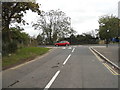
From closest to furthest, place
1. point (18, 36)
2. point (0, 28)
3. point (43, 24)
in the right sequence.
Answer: point (0, 28), point (18, 36), point (43, 24)

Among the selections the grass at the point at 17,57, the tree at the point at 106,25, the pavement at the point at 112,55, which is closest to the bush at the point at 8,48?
the grass at the point at 17,57

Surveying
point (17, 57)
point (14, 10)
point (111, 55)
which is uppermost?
point (14, 10)

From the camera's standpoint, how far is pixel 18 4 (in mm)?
20219

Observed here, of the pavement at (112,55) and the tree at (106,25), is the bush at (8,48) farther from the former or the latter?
the tree at (106,25)

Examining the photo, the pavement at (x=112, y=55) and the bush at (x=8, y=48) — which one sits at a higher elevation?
the bush at (x=8, y=48)

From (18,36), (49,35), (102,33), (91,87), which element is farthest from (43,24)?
(91,87)

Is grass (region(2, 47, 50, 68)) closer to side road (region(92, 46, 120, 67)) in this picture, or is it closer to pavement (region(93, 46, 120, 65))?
side road (region(92, 46, 120, 67))

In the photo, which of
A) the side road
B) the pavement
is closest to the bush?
the side road

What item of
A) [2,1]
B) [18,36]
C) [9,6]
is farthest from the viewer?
[18,36]

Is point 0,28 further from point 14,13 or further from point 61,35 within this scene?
point 61,35

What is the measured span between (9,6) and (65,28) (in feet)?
150

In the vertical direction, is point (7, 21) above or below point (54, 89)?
above

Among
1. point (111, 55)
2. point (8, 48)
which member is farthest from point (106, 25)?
point (8, 48)

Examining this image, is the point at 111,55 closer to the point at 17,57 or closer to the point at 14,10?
the point at 17,57
